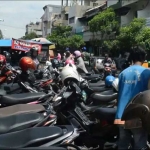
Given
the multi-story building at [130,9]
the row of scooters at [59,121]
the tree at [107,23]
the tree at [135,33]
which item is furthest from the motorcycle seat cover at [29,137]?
the tree at [107,23]

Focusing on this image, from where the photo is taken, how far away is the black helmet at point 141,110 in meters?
2.61

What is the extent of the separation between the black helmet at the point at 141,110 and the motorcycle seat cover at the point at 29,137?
0.61 m

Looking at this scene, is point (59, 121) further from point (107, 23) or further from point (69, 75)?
point (107, 23)

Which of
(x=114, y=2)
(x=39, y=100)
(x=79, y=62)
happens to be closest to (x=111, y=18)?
(x=114, y=2)

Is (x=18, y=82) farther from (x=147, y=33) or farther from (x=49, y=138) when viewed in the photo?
(x=147, y=33)

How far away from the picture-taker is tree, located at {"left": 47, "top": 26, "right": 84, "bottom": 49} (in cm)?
3972

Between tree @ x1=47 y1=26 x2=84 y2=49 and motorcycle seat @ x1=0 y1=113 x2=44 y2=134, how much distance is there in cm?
3654

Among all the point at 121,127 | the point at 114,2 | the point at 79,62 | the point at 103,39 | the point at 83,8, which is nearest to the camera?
the point at 121,127

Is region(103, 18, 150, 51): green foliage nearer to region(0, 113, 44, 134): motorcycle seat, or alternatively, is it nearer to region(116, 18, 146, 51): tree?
region(116, 18, 146, 51): tree

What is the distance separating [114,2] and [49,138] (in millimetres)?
32828

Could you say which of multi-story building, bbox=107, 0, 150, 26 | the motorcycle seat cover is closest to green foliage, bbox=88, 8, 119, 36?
multi-story building, bbox=107, 0, 150, 26

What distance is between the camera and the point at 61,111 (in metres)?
4.40

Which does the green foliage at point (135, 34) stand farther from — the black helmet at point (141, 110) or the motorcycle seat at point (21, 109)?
the black helmet at point (141, 110)

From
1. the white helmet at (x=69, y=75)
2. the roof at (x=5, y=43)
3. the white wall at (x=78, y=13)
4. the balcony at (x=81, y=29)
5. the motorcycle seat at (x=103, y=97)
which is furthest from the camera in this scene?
the white wall at (x=78, y=13)
